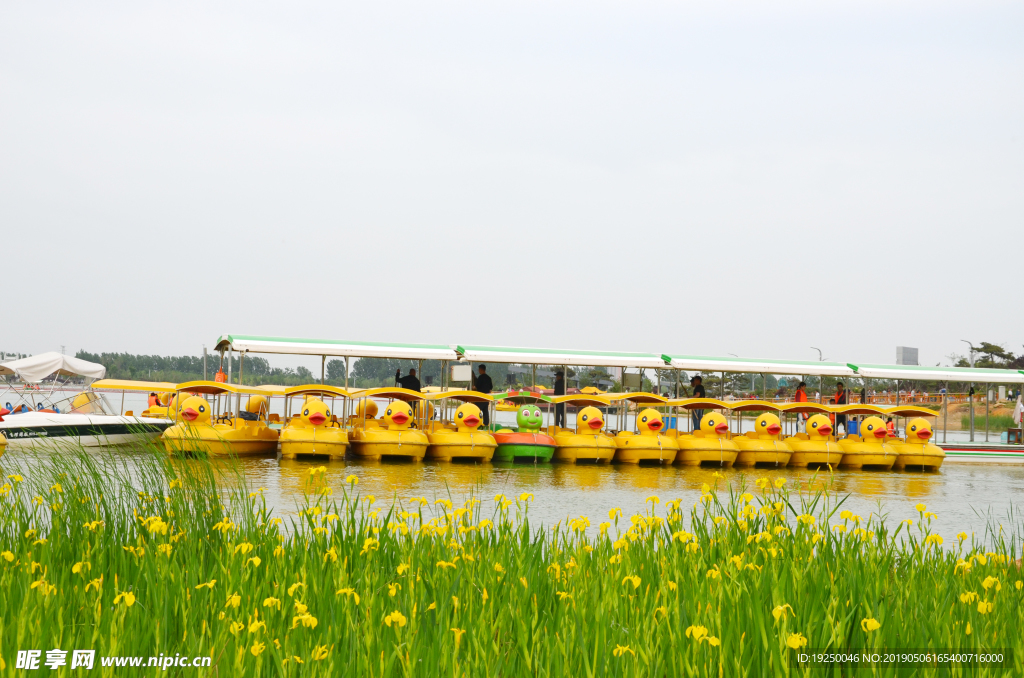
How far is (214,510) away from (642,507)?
9.77 meters

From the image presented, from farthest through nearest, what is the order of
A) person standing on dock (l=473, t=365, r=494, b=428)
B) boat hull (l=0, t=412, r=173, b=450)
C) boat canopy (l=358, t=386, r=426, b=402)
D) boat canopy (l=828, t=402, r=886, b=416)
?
1. person standing on dock (l=473, t=365, r=494, b=428)
2. boat canopy (l=828, t=402, r=886, b=416)
3. boat canopy (l=358, t=386, r=426, b=402)
4. boat hull (l=0, t=412, r=173, b=450)

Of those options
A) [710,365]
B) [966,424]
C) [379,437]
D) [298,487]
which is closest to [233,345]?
[379,437]

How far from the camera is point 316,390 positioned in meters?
24.6

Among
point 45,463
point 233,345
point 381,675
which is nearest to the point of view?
point 381,675

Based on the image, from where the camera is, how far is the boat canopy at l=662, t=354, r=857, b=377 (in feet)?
97.8

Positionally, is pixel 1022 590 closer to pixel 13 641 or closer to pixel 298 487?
pixel 13 641

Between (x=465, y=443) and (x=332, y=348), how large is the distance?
6.71 metres

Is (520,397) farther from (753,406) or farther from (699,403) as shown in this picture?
(753,406)

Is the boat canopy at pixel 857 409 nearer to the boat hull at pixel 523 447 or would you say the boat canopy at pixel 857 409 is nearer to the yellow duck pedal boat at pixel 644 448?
the yellow duck pedal boat at pixel 644 448

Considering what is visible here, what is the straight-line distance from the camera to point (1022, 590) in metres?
5.56

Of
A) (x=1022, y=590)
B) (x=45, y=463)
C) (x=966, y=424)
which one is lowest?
(x=966, y=424)

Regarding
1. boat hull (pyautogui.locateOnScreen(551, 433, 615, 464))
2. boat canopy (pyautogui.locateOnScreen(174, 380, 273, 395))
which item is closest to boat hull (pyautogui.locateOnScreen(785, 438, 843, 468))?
boat hull (pyautogui.locateOnScreen(551, 433, 615, 464))

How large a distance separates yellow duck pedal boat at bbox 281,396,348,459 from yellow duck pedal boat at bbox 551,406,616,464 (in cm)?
622

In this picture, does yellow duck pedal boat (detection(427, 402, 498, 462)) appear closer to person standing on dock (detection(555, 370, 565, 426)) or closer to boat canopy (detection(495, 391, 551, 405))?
boat canopy (detection(495, 391, 551, 405))
